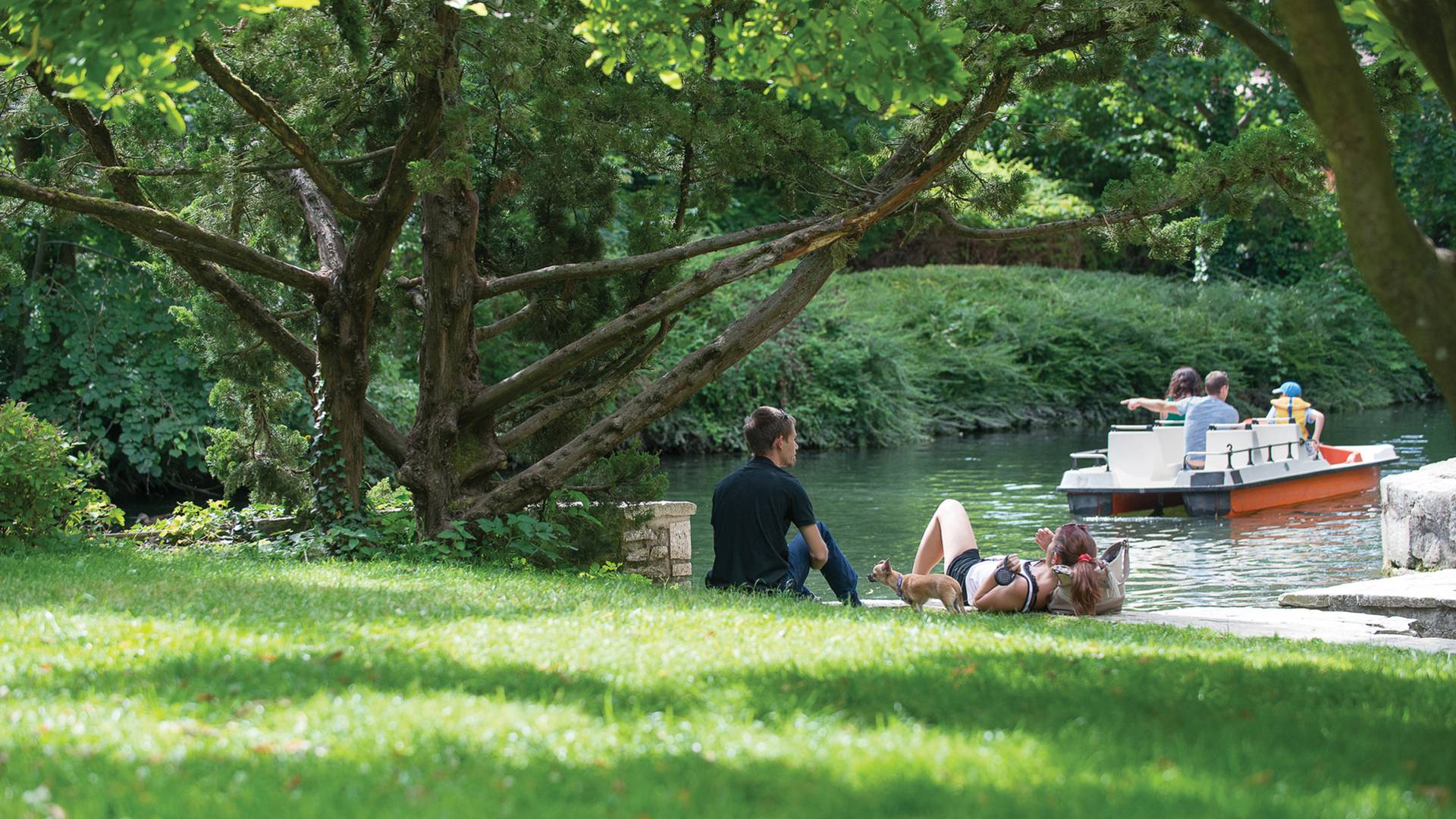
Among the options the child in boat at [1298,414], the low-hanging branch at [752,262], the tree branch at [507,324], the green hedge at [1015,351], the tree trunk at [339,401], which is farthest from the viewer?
the green hedge at [1015,351]

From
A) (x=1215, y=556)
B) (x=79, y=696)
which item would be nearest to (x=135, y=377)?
(x=1215, y=556)

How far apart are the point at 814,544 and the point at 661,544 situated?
8.81 feet

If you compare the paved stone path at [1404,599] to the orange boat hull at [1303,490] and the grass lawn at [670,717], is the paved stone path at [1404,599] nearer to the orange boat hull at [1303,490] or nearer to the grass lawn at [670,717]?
the grass lawn at [670,717]

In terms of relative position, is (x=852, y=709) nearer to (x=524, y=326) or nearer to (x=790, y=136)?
(x=790, y=136)

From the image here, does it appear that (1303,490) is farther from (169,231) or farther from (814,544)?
(169,231)

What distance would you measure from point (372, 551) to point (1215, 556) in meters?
8.58

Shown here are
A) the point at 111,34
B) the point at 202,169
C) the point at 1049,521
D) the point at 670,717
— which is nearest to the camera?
the point at 670,717

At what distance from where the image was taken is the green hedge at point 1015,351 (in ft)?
95.2

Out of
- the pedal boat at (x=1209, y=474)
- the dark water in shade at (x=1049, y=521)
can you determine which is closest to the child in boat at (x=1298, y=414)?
the pedal boat at (x=1209, y=474)

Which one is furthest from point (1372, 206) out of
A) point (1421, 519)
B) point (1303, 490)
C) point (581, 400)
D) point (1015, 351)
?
point (1015, 351)

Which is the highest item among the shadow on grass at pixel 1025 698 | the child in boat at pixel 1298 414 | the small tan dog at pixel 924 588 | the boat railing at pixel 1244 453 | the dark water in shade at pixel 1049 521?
the child in boat at pixel 1298 414

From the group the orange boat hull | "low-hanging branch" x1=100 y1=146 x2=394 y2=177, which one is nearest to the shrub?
"low-hanging branch" x1=100 y1=146 x2=394 y2=177

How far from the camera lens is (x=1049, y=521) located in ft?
54.9

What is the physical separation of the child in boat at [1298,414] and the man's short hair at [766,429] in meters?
11.5
